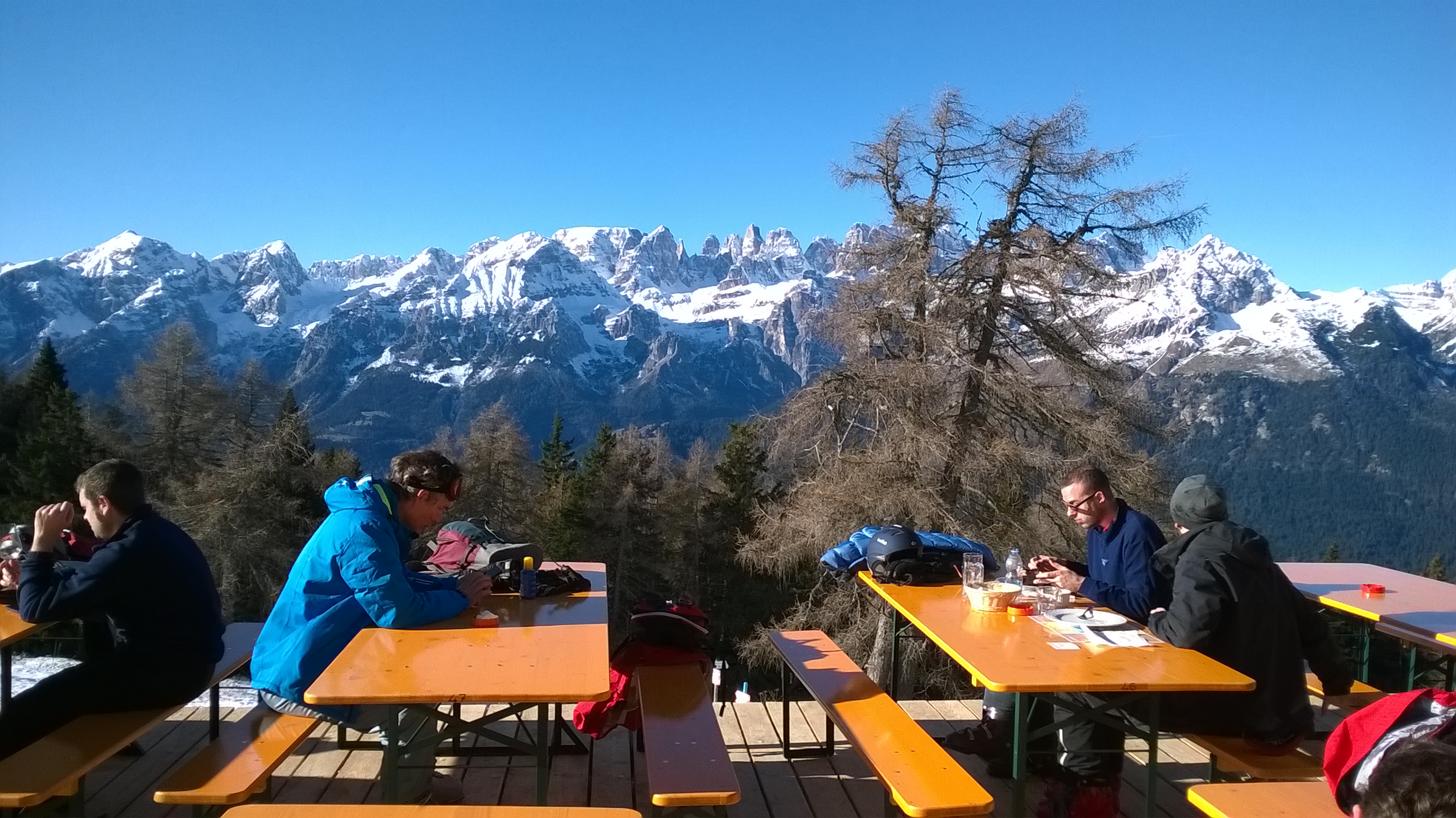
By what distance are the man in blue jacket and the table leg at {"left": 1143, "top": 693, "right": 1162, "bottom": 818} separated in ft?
9.65

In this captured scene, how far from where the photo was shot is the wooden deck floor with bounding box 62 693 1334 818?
428cm

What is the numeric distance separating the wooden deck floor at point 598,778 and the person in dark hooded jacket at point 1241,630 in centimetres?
82

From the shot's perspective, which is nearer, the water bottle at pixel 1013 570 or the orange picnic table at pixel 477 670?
the orange picnic table at pixel 477 670

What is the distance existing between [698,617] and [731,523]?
30.3m

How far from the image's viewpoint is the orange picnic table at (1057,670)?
10.8ft

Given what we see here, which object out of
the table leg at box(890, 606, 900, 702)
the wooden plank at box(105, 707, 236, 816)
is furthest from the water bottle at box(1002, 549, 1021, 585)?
the wooden plank at box(105, 707, 236, 816)

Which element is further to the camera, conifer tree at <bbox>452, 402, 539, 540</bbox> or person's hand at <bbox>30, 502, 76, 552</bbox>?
conifer tree at <bbox>452, 402, 539, 540</bbox>

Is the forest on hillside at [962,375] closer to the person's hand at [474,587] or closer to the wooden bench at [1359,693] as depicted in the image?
the wooden bench at [1359,693]

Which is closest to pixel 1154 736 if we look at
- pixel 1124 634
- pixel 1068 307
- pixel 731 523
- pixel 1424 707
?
pixel 1124 634

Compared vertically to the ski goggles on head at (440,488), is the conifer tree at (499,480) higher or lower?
lower

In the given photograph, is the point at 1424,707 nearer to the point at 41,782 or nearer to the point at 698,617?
the point at 698,617

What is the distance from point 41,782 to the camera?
3025 mm

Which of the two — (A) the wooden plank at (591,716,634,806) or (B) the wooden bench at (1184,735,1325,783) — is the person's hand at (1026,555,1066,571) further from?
(A) the wooden plank at (591,716,634,806)

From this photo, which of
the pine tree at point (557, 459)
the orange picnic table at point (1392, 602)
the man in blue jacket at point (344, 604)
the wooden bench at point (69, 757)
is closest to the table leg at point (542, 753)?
the man in blue jacket at point (344, 604)
